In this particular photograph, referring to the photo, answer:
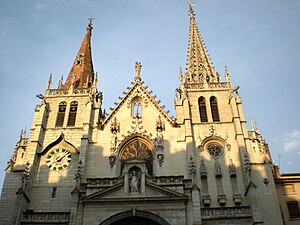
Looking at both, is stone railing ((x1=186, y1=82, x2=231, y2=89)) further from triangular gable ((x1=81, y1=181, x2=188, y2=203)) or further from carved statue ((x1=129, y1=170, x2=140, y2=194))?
triangular gable ((x1=81, y1=181, x2=188, y2=203))

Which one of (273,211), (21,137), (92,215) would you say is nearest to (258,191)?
(273,211)

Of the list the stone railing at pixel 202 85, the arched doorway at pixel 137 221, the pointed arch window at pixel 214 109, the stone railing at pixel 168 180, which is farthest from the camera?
the stone railing at pixel 202 85

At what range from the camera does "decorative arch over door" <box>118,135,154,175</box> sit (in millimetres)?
25156

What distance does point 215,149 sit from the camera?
83.1ft

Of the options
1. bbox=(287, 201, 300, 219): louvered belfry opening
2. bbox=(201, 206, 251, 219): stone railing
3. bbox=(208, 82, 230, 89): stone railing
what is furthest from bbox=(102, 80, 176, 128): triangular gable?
bbox=(287, 201, 300, 219): louvered belfry opening

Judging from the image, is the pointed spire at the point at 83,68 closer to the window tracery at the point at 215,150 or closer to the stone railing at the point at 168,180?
the window tracery at the point at 215,150

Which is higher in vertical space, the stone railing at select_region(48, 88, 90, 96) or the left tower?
the stone railing at select_region(48, 88, 90, 96)

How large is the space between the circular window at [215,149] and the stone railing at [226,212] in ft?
15.6

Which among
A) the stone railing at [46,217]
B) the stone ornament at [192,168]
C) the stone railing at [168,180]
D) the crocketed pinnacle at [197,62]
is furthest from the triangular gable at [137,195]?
the crocketed pinnacle at [197,62]

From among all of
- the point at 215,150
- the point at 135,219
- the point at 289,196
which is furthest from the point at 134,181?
the point at 289,196

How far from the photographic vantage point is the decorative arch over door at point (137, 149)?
82.5ft

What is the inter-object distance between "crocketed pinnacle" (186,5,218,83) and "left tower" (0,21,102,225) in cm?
906

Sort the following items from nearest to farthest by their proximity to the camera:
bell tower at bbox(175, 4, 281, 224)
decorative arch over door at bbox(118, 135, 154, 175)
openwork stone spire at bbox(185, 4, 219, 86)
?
1. bell tower at bbox(175, 4, 281, 224)
2. decorative arch over door at bbox(118, 135, 154, 175)
3. openwork stone spire at bbox(185, 4, 219, 86)

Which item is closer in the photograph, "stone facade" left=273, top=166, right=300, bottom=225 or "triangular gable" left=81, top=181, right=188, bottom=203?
"triangular gable" left=81, top=181, right=188, bottom=203
